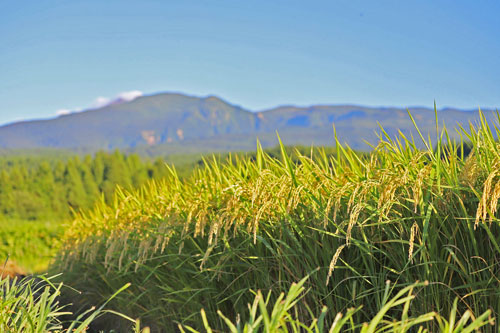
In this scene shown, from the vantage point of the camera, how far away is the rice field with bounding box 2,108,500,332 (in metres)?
1.80

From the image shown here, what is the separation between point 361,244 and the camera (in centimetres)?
219

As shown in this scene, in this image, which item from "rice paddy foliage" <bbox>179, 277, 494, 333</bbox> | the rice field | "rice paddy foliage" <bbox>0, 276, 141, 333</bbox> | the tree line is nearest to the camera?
"rice paddy foliage" <bbox>179, 277, 494, 333</bbox>

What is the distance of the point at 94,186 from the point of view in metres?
21.4

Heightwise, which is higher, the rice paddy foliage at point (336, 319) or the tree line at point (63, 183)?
the rice paddy foliage at point (336, 319)

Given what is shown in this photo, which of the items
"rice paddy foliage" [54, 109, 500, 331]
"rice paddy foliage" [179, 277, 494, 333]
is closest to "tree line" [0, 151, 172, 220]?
"rice paddy foliage" [54, 109, 500, 331]

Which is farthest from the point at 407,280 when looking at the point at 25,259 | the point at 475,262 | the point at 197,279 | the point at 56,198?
the point at 56,198

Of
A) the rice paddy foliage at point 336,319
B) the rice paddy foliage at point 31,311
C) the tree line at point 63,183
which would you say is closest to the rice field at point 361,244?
the rice paddy foliage at point 336,319

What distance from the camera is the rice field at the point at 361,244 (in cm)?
180

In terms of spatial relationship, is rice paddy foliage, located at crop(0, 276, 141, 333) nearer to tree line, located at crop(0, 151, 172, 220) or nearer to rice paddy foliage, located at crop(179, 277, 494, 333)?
rice paddy foliage, located at crop(179, 277, 494, 333)

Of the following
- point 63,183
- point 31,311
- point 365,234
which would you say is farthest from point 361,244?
point 63,183

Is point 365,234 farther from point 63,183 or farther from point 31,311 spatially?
point 63,183

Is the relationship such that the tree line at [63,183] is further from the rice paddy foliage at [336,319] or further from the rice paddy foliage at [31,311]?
the rice paddy foliage at [336,319]

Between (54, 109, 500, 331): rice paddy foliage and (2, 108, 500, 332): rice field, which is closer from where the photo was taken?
(2, 108, 500, 332): rice field

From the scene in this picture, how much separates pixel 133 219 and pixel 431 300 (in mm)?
2704
